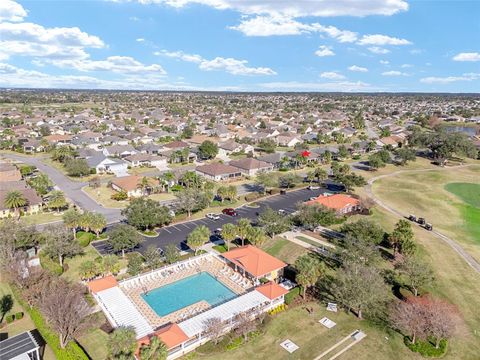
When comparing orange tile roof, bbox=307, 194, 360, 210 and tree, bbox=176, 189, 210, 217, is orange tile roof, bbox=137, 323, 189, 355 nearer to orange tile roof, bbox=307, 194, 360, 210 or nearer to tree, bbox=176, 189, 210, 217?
tree, bbox=176, 189, 210, 217

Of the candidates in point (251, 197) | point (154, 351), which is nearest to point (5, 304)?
point (154, 351)

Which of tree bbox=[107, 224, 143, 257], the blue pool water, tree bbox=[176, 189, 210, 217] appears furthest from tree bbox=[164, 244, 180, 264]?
tree bbox=[176, 189, 210, 217]

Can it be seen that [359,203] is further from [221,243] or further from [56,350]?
[56,350]

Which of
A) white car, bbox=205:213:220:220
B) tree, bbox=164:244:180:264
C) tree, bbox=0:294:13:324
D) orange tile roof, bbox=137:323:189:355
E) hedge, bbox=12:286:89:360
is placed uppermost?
tree, bbox=164:244:180:264

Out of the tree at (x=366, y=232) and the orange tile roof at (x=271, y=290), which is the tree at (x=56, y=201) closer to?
the orange tile roof at (x=271, y=290)

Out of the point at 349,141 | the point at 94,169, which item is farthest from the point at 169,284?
the point at 349,141

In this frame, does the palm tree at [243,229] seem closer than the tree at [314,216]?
Yes

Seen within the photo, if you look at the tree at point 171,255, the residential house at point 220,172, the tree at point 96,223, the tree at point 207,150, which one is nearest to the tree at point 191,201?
→ the tree at point 96,223
